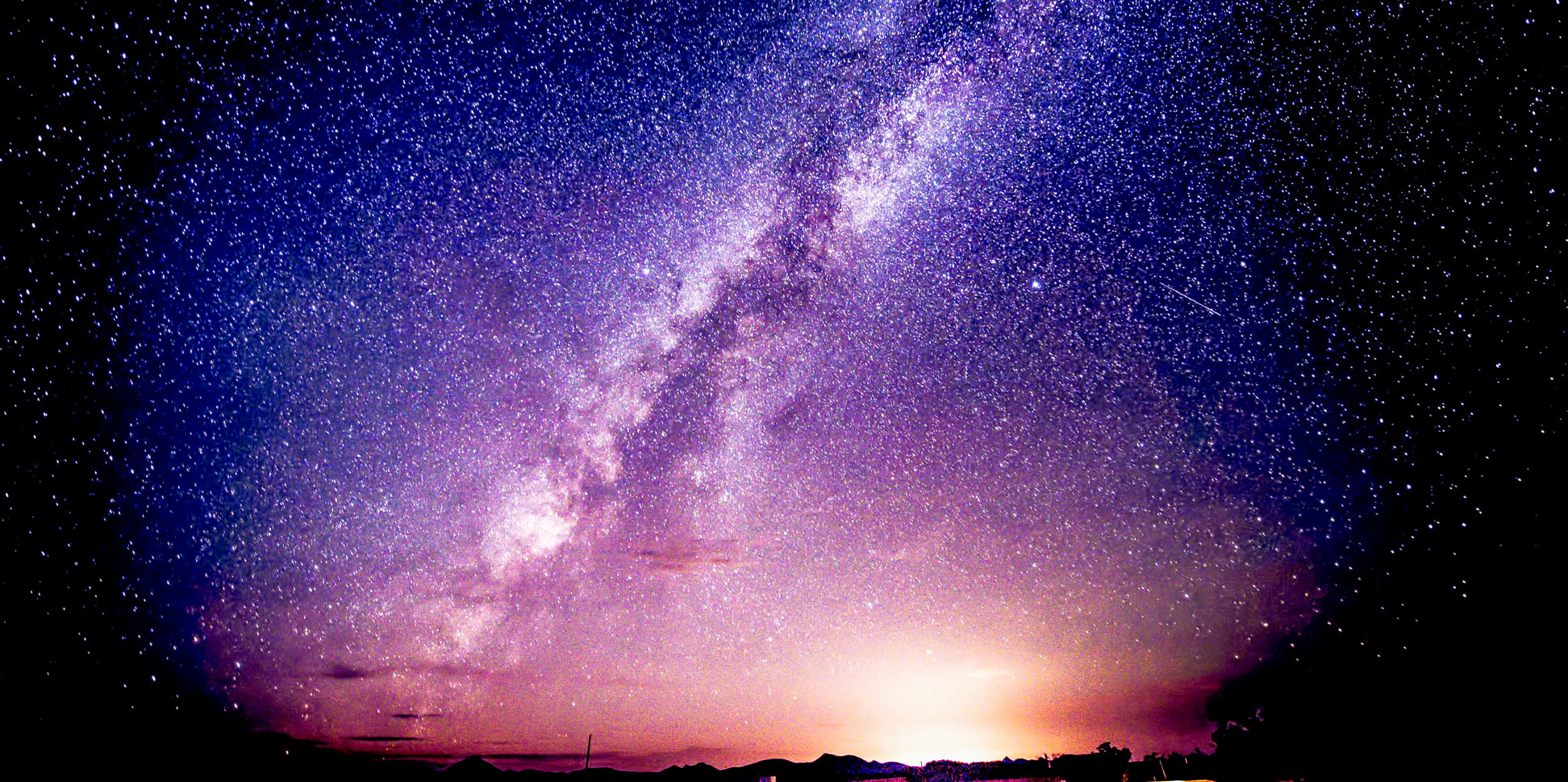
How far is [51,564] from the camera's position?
468 centimetres

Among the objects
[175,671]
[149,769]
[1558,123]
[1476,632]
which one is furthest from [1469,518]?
[175,671]

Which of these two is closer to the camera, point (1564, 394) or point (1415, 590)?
point (1564, 394)

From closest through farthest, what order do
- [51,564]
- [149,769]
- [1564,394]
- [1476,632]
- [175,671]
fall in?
[1564,394], [51,564], [1476,632], [149,769], [175,671]

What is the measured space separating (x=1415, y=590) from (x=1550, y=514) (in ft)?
12.8

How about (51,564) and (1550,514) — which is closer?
(1550,514)

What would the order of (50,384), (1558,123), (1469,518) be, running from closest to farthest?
(1558,123), (50,384), (1469,518)

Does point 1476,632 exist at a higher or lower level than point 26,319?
lower

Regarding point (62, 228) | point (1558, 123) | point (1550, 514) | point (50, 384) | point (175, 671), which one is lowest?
point (175, 671)

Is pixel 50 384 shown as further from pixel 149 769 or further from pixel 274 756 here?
pixel 274 756

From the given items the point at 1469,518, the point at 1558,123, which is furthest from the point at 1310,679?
the point at 1558,123

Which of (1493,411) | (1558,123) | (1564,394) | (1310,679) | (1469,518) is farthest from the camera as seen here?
(1310,679)

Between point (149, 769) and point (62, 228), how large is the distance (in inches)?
550

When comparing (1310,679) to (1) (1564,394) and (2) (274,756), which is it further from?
(2) (274,756)

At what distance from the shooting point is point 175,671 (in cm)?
1659
